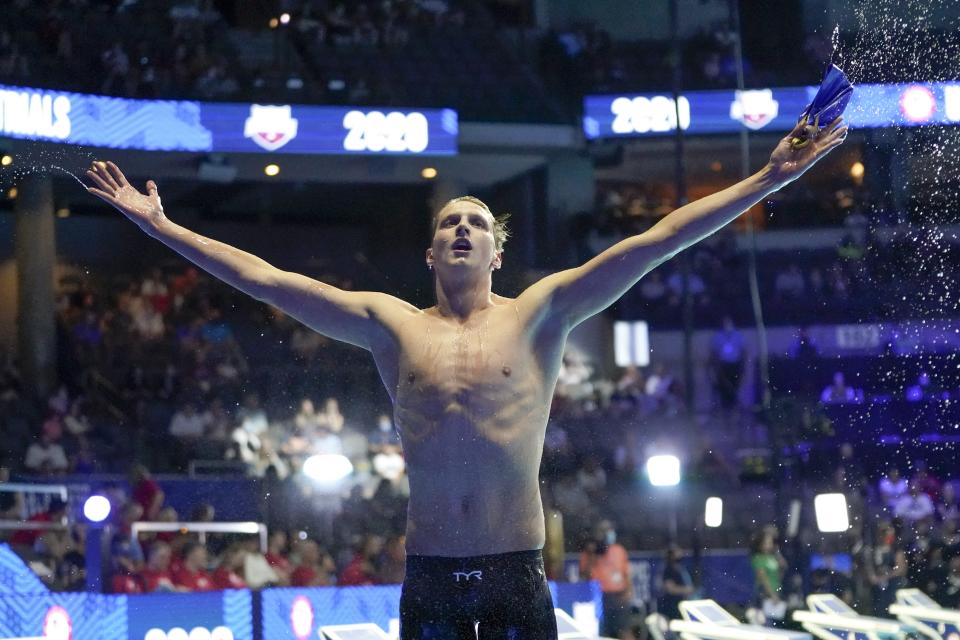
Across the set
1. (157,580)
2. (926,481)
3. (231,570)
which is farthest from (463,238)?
(926,481)

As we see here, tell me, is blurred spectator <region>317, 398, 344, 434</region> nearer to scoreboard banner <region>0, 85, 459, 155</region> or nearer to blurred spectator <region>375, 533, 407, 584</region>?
blurred spectator <region>375, 533, 407, 584</region>

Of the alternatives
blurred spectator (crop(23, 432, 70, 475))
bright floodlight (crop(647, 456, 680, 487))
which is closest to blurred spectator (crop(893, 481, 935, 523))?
bright floodlight (crop(647, 456, 680, 487))

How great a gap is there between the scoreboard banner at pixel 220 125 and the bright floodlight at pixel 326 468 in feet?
16.5

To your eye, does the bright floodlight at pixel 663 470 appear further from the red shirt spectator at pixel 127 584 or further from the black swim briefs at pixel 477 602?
the black swim briefs at pixel 477 602

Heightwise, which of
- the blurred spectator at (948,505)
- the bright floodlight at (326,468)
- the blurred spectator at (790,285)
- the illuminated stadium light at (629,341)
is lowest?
the blurred spectator at (948,505)

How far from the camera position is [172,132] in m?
14.1

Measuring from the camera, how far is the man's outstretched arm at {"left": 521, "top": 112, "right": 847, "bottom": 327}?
321cm

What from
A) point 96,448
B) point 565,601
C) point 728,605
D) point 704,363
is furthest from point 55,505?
point 704,363

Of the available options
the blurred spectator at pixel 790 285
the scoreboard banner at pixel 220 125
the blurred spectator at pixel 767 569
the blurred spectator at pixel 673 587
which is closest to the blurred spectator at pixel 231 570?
the blurred spectator at pixel 673 587

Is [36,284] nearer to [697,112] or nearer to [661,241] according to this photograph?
[697,112]

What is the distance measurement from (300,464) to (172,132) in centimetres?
493

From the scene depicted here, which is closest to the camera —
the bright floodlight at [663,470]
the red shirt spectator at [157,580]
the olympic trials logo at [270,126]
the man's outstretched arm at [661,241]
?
the man's outstretched arm at [661,241]

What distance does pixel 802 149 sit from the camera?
3.32m

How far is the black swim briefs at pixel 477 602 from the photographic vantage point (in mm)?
3064
